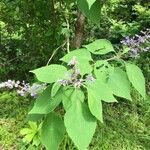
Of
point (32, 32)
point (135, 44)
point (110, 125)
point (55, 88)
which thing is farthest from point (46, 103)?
point (32, 32)

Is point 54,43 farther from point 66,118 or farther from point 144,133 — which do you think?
point 66,118

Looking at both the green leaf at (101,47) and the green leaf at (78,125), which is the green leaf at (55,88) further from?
the green leaf at (101,47)

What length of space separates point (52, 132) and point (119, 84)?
205 millimetres

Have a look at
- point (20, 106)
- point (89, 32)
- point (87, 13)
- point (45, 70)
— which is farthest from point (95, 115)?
point (89, 32)

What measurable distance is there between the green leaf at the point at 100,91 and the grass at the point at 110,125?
147 centimetres

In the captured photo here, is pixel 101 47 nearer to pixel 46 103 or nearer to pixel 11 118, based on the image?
pixel 46 103

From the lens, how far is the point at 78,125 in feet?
3.37

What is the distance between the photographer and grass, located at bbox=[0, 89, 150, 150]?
2793 millimetres

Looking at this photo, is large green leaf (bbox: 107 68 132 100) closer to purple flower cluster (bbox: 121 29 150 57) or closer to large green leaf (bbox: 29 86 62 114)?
large green leaf (bbox: 29 86 62 114)

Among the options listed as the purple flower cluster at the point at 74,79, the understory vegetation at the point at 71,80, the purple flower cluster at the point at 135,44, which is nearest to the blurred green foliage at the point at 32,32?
the understory vegetation at the point at 71,80

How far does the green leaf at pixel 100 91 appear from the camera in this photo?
41.2 inches

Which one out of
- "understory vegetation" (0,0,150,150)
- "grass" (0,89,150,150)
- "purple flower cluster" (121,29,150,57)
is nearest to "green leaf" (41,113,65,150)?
"understory vegetation" (0,0,150,150)

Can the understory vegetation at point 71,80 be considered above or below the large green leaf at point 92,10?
below

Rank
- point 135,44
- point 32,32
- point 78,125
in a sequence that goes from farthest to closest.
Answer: point 32,32 < point 135,44 < point 78,125
